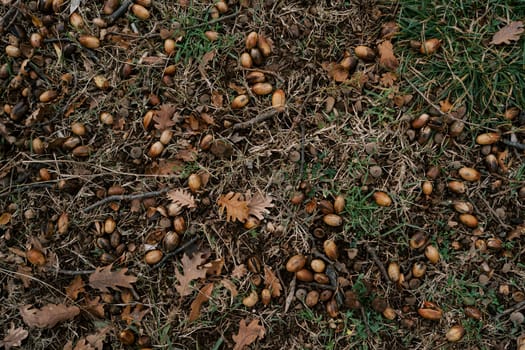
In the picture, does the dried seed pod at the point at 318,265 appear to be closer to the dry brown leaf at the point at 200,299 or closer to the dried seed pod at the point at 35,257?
the dry brown leaf at the point at 200,299

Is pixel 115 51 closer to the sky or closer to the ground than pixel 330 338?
closer to the sky

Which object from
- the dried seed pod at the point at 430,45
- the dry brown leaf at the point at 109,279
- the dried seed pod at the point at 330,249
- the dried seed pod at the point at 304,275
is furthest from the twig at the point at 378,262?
the dry brown leaf at the point at 109,279

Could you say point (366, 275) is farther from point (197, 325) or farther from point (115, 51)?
point (115, 51)

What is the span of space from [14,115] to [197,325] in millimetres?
1403

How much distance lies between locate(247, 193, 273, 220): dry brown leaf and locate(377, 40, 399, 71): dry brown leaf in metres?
0.87

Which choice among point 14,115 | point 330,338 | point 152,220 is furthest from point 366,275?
point 14,115

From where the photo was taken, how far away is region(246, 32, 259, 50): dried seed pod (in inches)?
101

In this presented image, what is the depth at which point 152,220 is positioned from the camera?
8.42 feet

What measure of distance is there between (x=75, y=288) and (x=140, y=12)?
1.41 metres

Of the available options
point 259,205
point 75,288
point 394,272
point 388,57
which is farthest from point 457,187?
point 75,288

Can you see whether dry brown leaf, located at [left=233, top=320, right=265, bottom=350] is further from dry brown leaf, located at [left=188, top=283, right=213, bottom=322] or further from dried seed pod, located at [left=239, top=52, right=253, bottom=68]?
dried seed pod, located at [left=239, top=52, right=253, bottom=68]

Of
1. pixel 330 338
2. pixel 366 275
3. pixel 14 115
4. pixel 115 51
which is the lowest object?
pixel 330 338

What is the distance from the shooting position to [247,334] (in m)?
→ 2.44

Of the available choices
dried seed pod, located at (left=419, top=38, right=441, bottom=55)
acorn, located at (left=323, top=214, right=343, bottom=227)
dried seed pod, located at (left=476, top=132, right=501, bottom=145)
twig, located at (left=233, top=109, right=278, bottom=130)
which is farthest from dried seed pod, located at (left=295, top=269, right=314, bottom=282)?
dried seed pod, located at (left=419, top=38, right=441, bottom=55)
